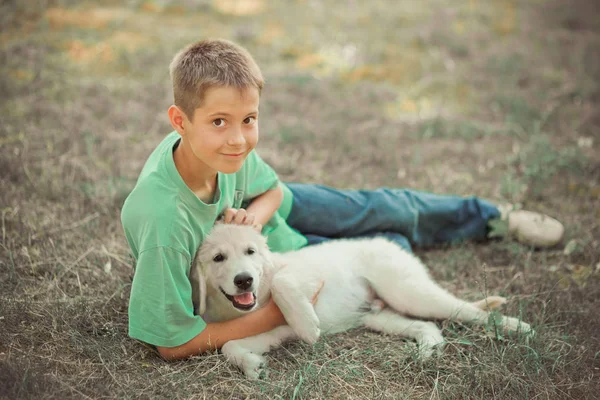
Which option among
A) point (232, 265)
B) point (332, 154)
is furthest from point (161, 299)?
point (332, 154)

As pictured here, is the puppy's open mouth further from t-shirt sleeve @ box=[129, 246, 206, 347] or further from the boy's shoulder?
the boy's shoulder

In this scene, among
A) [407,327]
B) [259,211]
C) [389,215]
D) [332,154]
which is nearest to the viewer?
[407,327]

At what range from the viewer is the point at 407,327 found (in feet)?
8.89

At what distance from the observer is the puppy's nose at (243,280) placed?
2303 mm

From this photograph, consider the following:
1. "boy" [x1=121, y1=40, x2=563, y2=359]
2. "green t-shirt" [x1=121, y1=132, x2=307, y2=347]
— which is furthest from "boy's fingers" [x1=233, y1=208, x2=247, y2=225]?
"green t-shirt" [x1=121, y1=132, x2=307, y2=347]

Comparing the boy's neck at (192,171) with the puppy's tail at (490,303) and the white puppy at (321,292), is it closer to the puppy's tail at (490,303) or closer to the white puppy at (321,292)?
the white puppy at (321,292)

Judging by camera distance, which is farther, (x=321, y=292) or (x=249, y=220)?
(x=321, y=292)

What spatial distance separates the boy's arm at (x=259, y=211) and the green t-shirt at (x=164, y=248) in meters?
0.14

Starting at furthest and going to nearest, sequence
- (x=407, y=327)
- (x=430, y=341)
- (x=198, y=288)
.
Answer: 1. (x=407, y=327)
2. (x=430, y=341)
3. (x=198, y=288)

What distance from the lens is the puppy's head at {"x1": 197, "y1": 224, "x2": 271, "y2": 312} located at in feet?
7.64

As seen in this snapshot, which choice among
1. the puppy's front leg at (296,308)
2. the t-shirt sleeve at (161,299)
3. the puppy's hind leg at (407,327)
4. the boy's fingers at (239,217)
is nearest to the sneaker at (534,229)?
the puppy's hind leg at (407,327)

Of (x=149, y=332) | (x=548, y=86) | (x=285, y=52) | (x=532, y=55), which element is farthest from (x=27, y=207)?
(x=532, y=55)

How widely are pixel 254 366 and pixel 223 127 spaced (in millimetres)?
1001

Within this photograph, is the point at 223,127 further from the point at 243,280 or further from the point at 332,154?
the point at 332,154
